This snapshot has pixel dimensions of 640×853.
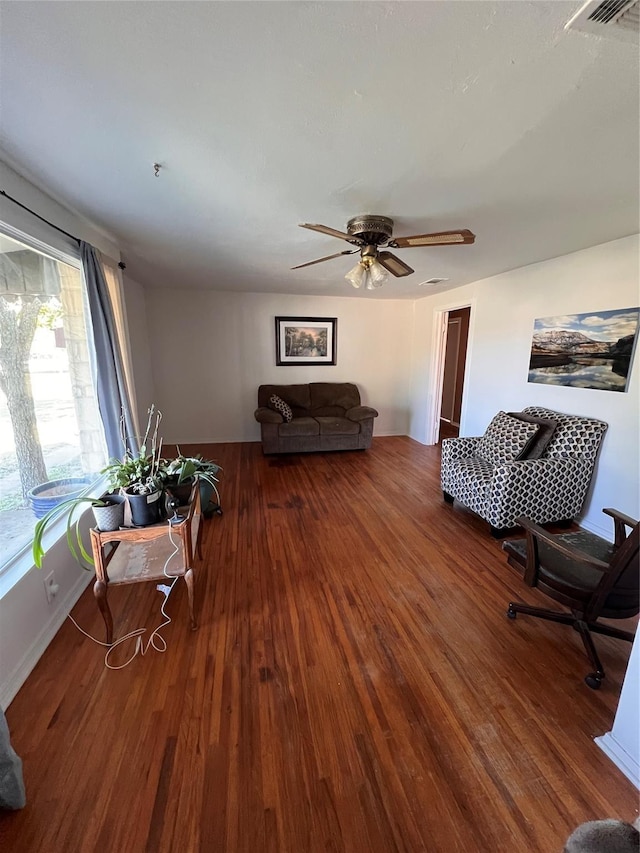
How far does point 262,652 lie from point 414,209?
2672 millimetres

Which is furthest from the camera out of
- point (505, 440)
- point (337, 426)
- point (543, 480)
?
point (337, 426)

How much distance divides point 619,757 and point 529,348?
314 cm

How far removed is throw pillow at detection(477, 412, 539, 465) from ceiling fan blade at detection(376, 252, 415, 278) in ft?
5.69

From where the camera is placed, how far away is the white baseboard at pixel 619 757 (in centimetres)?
116

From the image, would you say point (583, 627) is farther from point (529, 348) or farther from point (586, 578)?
point (529, 348)

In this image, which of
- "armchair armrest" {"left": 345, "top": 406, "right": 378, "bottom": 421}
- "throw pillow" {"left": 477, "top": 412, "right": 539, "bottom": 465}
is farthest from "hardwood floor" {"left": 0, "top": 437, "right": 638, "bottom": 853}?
"armchair armrest" {"left": 345, "top": 406, "right": 378, "bottom": 421}

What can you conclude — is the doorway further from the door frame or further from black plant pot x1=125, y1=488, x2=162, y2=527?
black plant pot x1=125, y1=488, x2=162, y2=527

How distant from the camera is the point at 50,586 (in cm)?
176

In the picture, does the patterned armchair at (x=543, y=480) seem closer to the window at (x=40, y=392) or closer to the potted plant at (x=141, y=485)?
the potted plant at (x=141, y=485)

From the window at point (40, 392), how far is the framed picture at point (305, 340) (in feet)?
9.86

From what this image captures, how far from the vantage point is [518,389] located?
352cm

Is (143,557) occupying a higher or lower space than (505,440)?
lower

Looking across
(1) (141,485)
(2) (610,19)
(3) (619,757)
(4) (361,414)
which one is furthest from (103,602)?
(4) (361,414)

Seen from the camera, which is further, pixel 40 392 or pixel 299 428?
pixel 299 428
